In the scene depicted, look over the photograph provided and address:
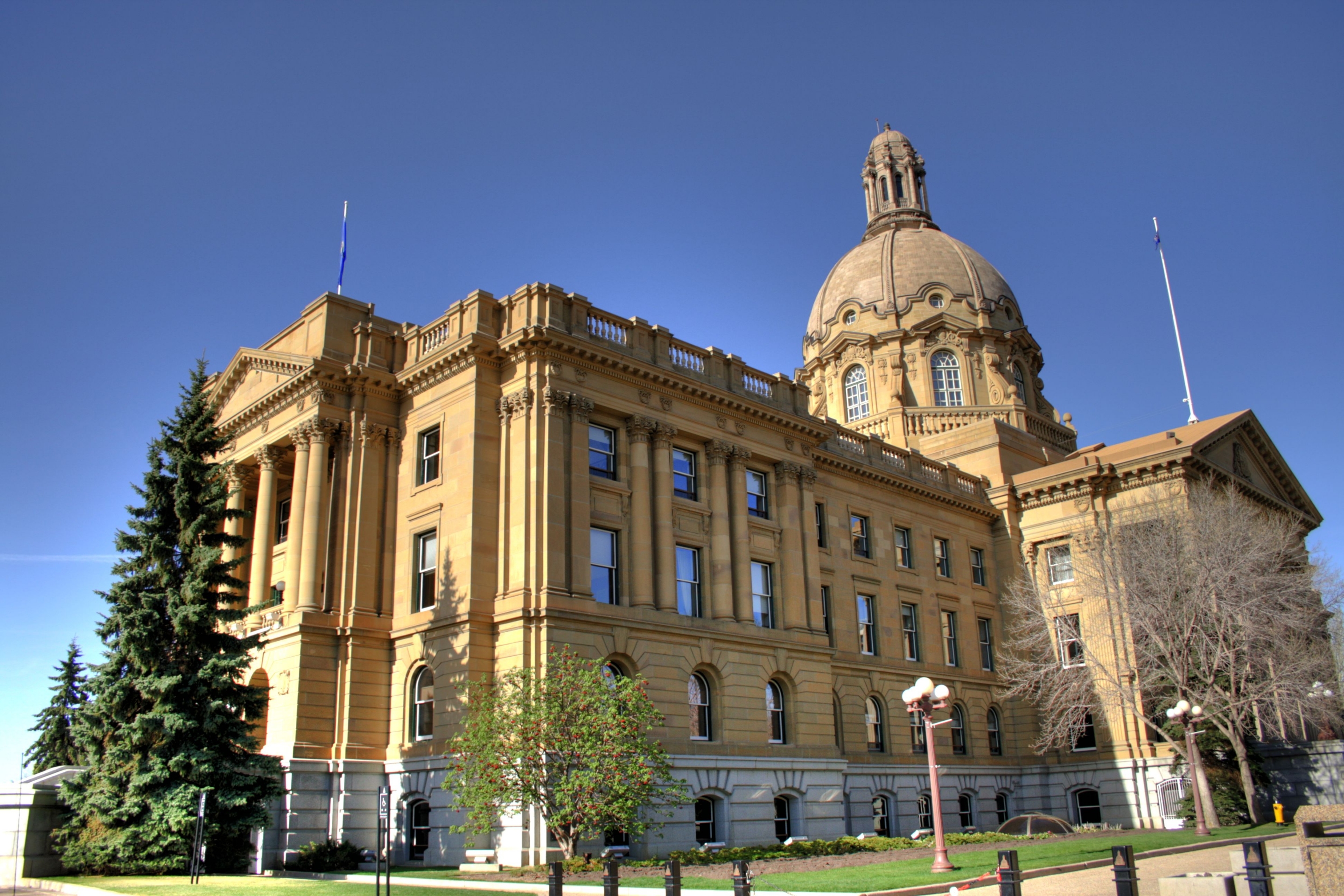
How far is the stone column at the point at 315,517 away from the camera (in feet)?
108

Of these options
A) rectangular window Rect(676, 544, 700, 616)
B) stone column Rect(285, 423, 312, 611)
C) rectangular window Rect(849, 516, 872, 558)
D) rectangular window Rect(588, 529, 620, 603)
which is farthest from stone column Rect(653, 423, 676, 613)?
rectangular window Rect(849, 516, 872, 558)

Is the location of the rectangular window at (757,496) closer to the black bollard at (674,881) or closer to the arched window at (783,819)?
the arched window at (783,819)

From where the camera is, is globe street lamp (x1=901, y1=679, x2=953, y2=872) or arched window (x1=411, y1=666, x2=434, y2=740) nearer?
globe street lamp (x1=901, y1=679, x2=953, y2=872)

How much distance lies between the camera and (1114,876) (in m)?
15.5

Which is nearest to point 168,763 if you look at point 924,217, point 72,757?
point 72,757

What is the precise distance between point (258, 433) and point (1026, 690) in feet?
109

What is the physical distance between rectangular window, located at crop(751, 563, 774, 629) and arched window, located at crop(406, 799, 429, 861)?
12.4m

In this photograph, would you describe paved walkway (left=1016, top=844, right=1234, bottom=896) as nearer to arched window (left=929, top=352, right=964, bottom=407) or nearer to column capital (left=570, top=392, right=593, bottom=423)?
column capital (left=570, top=392, right=593, bottom=423)

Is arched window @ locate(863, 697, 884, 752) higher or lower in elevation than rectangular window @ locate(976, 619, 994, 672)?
lower

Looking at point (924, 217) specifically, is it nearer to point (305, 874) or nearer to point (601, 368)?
point (601, 368)

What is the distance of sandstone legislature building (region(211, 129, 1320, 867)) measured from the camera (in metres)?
31.1

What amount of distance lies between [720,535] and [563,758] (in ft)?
36.5

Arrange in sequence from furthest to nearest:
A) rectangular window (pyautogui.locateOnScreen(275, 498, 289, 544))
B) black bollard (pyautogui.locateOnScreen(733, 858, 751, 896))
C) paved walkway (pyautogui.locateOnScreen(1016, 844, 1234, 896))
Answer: rectangular window (pyautogui.locateOnScreen(275, 498, 289, 544)), paved walkway (pyautogui.locateOnScreen(1016, 844, 1234, 896)), black bollard (pyautogui.locateOnScreen(733, 858, 751, 896))

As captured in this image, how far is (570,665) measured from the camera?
27391 millimetres
